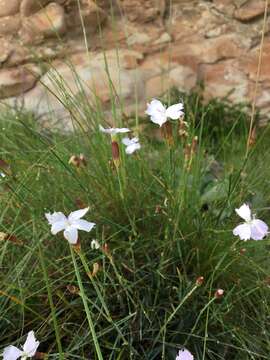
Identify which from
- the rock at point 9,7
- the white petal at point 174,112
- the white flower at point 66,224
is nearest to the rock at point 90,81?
the rock at point 9,7

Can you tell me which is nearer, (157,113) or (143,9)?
(157,113)

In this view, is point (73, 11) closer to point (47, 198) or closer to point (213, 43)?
point (213, 43)

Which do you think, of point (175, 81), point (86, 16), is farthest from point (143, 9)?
point (175, 81)

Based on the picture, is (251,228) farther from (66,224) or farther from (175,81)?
(175,81)

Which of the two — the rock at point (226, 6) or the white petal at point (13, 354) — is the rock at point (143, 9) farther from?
the white petal at point (13, 354)

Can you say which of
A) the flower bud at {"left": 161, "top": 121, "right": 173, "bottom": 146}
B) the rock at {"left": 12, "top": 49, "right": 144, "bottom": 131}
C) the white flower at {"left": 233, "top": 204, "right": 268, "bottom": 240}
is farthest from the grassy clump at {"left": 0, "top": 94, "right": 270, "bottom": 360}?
the rock at {"left": 12, "top": 49, "right": 144, "bottom": 131}

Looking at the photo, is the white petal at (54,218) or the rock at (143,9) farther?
the rock at (143,9)

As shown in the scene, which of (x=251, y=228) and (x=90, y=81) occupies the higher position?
(x=251, y=228)

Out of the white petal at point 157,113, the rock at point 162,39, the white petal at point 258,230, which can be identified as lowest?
the rock at point 162,39
